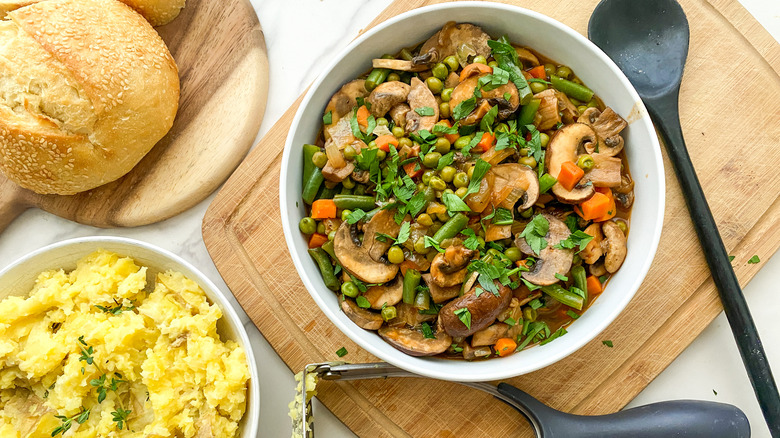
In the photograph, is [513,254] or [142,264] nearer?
[513,254]

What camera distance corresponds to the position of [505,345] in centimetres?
330

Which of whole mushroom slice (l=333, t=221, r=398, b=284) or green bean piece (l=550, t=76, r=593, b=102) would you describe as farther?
green bean piece (l=550, t=76, r=593, b=102)

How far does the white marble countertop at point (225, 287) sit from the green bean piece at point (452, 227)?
1.48 meters

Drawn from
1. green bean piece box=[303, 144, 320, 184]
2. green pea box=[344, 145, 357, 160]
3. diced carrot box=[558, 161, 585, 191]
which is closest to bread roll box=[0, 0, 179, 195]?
green bean piece box=[303, 144, 320, 184]

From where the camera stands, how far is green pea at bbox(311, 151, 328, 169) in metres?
3.40

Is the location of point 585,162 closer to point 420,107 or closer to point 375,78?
point 420,107

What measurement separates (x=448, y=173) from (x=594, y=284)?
108 cm

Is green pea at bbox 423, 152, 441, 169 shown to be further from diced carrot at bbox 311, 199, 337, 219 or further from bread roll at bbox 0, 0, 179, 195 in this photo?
bread roll at bbox 0, 0, 179, 195

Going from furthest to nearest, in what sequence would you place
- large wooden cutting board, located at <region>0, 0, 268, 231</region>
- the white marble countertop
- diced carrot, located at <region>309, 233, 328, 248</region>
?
large wooden cutting board, located at <region>0, 0, 268, 231</region> → the white marble countertop → diced carrot, located at <region>309, 233, 328, 248</region>

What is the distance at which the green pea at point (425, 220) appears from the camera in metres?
3.24

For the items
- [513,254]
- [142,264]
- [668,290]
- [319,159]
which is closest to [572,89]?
[513,254]

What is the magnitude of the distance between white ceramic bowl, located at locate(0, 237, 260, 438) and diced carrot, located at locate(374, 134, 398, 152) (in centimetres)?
125

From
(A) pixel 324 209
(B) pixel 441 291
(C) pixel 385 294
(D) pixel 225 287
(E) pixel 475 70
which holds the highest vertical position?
(E) pixel 475 70

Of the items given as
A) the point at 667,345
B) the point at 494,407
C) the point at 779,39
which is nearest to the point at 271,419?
the point at 494,407
